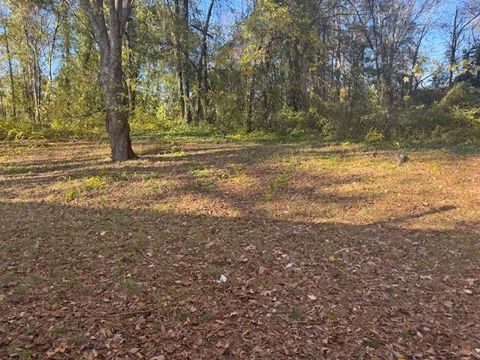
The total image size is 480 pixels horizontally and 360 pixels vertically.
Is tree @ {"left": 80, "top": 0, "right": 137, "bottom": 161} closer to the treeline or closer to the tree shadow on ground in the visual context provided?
the treeline

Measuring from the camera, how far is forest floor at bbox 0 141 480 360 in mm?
3508

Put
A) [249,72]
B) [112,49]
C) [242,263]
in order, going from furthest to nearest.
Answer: [249,72]
[112,49]
[242,263]

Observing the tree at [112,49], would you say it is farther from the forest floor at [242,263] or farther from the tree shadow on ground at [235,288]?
the tree shadow on ground at [235,288]

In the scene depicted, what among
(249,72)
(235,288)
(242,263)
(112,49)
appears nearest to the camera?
(235,288)

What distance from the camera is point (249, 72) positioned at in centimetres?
1656

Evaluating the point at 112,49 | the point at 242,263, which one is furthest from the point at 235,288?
the point at 112,49

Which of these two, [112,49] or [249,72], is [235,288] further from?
[249,72]

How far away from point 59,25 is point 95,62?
2.49 m

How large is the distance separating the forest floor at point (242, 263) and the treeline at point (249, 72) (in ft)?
13.2

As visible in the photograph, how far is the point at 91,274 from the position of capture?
4754 millimetres

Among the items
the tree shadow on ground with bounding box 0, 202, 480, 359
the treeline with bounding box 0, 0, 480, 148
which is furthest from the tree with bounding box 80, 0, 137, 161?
the tree shadow on ground with bounding box 0, 202, 480, 359

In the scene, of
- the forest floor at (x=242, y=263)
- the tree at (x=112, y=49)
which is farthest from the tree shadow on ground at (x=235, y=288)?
the tree at (x=112, y=49)

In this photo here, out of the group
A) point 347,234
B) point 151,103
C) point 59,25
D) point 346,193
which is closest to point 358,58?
point 151,103

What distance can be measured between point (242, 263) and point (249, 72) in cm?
1265
